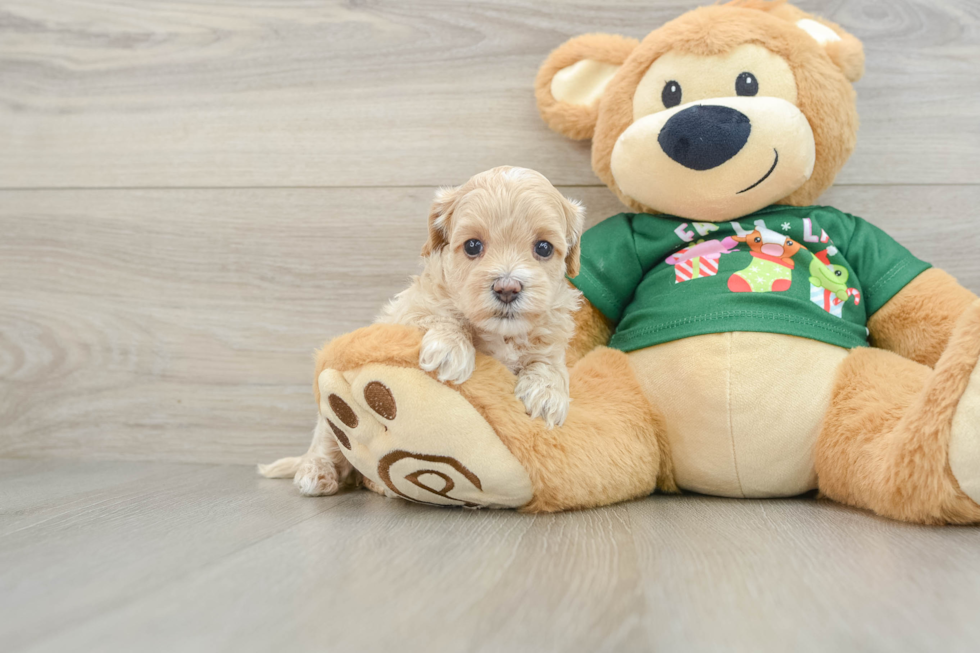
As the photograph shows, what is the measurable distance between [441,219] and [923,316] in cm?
70

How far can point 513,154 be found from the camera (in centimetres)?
125

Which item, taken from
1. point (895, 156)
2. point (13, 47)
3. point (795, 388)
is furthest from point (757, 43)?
point (13, 47)

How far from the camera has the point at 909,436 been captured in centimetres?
76

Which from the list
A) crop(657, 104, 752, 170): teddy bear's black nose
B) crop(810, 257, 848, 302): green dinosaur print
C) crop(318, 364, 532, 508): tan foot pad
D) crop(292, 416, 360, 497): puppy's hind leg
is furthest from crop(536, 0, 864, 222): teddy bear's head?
crop(292, 416, 360, 497): puppy's hind leg

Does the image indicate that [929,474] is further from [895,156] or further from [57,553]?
[57,553]

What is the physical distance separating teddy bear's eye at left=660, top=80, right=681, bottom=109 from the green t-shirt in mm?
169

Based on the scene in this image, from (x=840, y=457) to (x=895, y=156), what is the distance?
621 millimetres

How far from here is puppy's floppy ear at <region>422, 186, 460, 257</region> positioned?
845 mm

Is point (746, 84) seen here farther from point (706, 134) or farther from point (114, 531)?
point (114, 531)

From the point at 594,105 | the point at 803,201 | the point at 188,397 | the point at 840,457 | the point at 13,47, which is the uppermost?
the point at 13,47

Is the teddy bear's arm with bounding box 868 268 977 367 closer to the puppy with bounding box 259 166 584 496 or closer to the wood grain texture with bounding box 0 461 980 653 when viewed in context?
the wood grain texture with bounding box 0 461 980 653

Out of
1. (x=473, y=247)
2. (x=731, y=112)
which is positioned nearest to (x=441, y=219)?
(x=473, y=247)

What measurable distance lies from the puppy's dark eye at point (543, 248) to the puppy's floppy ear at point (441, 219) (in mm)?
115

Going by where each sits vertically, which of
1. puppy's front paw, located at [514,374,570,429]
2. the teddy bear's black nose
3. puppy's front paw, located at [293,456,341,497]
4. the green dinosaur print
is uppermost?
the teddy bear's black nose
